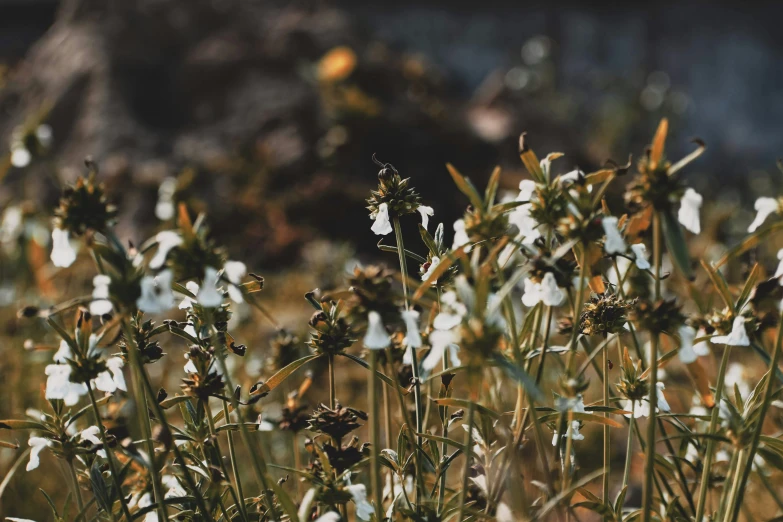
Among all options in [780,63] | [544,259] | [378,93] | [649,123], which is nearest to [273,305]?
[378,93]

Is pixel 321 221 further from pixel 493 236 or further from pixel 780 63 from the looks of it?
pixel 780 63

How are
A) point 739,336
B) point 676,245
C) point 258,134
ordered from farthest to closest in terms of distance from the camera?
1. point 258,134
2. point 739,336
3. point 676,245

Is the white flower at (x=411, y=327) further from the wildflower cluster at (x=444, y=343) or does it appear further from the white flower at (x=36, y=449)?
the white flower at (x=36, y=449)

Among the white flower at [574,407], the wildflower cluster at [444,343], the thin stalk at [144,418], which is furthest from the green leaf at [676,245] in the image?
the thin stalk at [144,418]

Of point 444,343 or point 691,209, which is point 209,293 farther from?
point 691,209

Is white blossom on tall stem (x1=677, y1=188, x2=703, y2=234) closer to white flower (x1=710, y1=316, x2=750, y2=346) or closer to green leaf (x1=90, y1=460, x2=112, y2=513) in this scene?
white flower (x1=710, y1=316, x2=750, y2=346)

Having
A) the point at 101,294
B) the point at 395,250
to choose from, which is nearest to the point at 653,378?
the point at 395,250
